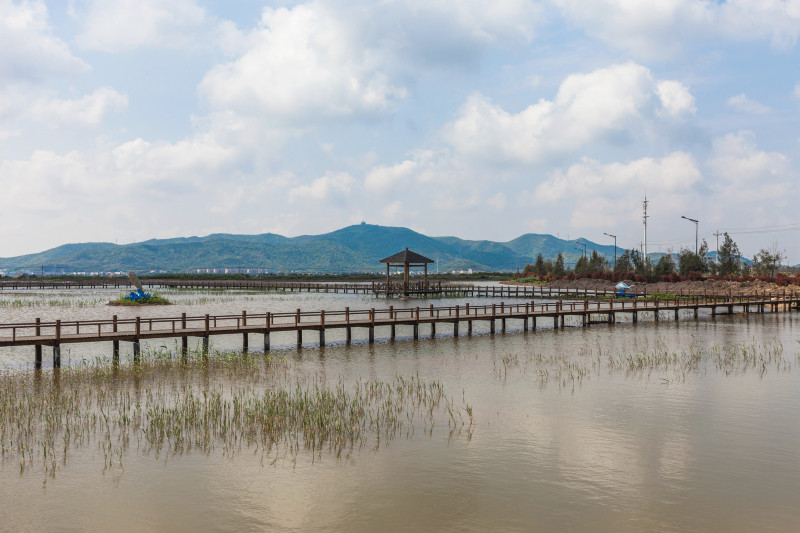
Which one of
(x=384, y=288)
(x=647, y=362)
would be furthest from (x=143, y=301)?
(x=647, y=362)

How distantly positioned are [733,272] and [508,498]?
336ft

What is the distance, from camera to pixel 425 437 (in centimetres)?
1490

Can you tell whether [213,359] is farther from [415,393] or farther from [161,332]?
[415,393]

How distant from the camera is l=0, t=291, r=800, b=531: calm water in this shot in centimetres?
1040

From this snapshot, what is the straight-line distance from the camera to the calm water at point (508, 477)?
34.1 feet

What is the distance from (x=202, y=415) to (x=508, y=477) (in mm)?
8640

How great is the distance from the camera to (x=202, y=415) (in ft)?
53.8

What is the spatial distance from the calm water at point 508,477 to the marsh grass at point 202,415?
1.52 ft

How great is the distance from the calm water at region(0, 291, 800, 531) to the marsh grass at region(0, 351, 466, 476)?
0.46 m

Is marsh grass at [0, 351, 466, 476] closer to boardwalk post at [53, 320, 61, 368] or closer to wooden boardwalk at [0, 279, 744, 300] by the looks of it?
boardwalk post at [53, 320, 61, 368]

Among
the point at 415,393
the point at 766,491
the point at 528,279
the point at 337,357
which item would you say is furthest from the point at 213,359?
the point at 528,279

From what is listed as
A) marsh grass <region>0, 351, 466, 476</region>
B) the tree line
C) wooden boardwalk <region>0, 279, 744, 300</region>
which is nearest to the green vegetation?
wooden boardwalk <region>0, 279, 744, 300</region>

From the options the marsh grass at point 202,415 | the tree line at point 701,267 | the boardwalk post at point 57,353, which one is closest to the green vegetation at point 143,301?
the boardwalk post at point 57,353

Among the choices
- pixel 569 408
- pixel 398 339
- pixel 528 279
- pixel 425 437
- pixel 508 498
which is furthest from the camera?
pixel 528 279
